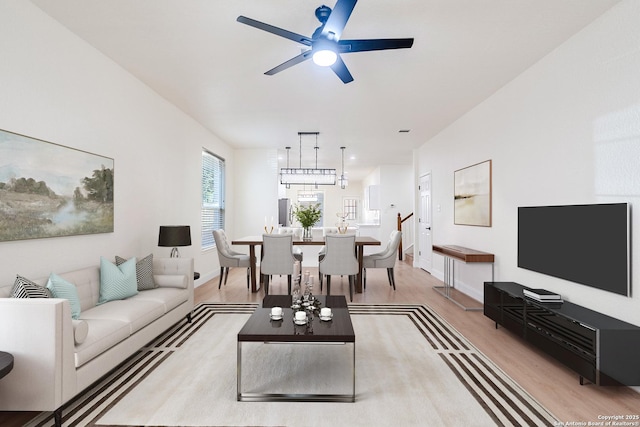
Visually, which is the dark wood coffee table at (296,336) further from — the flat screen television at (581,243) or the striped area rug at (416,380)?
the flat screen television at (581,243)

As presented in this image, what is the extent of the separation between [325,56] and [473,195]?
3453 millimetres

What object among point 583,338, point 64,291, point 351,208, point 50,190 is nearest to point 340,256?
point 583,338

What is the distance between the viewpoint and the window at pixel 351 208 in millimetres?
14648

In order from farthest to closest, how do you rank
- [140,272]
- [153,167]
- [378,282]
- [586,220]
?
[378,282]
[153,167]
[140,272]
[586,220]

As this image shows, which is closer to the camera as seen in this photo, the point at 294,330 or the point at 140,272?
the point at 294,330

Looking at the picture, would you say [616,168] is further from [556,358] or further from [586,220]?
[556,358]

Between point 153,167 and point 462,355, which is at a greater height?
point 153,167

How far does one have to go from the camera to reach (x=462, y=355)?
2982 mm

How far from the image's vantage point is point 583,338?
2402 millimetres

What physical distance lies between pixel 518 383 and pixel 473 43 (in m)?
2.85

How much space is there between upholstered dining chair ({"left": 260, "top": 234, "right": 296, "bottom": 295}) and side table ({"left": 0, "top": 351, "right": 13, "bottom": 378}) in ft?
10.6

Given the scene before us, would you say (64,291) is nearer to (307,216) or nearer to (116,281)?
(116,281)

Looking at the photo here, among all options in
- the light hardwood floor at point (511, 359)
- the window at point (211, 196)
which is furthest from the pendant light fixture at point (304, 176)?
the light hardwood floor at point (511, 359)

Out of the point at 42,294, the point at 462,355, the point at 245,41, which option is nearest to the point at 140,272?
the point at 42,294
